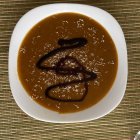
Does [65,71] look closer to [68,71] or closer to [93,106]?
[68,71]

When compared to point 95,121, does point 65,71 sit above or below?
above

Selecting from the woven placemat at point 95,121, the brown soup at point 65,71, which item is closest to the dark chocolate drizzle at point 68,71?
the brown soup at point 65,71

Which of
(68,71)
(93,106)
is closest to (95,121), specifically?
(93,106)

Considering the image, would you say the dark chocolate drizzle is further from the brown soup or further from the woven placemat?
the woven placemat

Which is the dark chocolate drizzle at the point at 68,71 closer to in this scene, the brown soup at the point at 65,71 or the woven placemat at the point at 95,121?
the brown soup at the point at 65,71

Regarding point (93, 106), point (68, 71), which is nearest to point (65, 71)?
point (68, 71)
